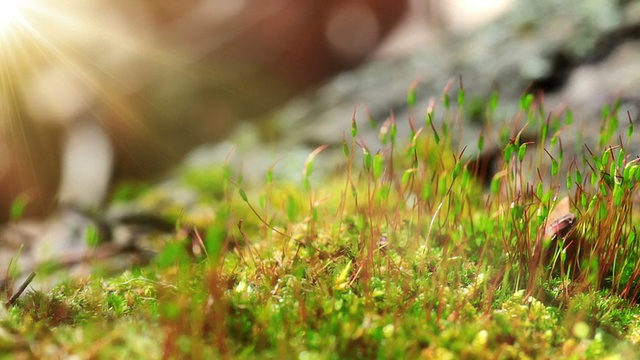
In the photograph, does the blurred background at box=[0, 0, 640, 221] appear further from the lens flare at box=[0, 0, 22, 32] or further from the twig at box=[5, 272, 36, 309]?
the twig at box=[5, 272, 36, 309]

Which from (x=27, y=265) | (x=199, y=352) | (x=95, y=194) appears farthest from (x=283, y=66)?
(x=199, y=352)

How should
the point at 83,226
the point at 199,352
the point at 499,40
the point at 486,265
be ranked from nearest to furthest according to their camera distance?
the point at 199,352
the point at 486,265
the point at 83,226
the point at 499,40

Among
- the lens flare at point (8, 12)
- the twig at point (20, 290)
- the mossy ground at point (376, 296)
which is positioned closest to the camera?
the mossy ground at point (376, 296)

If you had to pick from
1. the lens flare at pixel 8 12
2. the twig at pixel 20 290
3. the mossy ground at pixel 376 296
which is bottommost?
the mossy ground at pixel 376 296

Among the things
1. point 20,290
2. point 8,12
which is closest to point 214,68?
point 8,12

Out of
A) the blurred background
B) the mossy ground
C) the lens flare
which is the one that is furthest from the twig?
the lens flare

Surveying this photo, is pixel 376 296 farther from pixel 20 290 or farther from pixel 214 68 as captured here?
pixel 214 68

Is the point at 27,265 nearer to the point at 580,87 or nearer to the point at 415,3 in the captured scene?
the point at 580,87

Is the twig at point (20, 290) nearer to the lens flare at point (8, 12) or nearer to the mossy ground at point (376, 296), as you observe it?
the mossy ground at point (376, 296)

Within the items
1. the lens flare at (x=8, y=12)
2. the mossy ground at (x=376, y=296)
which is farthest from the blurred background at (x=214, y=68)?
the mossy ground at (x=376, y=296)
